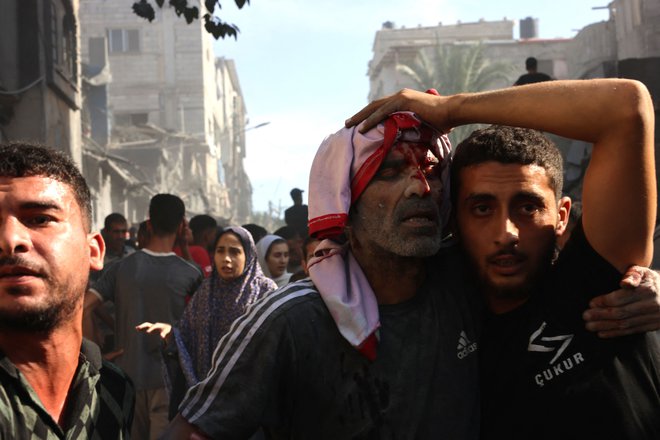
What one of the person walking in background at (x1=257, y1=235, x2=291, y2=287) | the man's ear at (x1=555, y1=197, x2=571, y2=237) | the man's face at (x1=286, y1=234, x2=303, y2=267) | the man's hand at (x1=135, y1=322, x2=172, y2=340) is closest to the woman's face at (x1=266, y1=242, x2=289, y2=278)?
the person walking in background at (x1=257, y1=235, x2=291, y2=287)

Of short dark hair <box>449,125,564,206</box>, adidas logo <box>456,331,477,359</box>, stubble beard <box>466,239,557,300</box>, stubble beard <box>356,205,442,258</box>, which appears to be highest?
short dark hair <box>449,125,564,206</box>

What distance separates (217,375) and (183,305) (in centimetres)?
450

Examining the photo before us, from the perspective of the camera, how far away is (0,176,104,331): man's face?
7.67 ft

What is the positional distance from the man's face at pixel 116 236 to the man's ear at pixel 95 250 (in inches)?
294

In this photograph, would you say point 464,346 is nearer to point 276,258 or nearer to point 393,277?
point 393,277

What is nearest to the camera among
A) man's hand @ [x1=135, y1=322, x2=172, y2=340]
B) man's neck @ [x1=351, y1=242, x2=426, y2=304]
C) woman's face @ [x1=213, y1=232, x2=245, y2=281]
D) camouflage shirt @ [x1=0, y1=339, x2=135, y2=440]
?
camouflage shirt @ [x1=0, y1=339, x2=135, y2=440]

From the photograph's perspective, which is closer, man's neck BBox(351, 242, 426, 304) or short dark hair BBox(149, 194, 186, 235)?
man's neck BBox(351, 242, 426, 304)

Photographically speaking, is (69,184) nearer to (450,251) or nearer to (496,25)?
(450,251)

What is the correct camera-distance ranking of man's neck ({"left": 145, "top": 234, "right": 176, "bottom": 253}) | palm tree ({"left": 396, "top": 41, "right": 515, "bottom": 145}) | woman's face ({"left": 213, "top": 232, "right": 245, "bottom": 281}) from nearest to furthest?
woman's face ({"left": 213, "top": 232, "right": 245, "bottom": 281}), man's neck ({"left": 145, "top": 234, "right": 176, "bottom": 253}), palm tree ({"left": 396, "top": 41, "right": 515, "bottom": 145})

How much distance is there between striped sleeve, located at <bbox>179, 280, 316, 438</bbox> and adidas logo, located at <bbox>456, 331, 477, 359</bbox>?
51 centimetres

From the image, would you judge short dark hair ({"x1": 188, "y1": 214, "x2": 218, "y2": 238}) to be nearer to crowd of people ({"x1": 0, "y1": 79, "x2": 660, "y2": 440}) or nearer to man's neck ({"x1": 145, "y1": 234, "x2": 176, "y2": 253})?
man's neck ({"x1": 145, "y1": 234, "x2": 176, "y2": 253})

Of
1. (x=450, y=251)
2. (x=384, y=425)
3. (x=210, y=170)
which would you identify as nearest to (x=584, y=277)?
(x=450, y=251)

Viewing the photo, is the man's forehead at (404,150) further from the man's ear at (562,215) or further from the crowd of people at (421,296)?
the man's ear at (562,215)

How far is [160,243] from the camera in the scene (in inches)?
287
